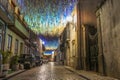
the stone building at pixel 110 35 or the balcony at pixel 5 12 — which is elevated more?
the balcony at pixel 5 12

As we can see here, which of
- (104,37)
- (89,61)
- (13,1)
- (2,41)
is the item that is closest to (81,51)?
(89,61)

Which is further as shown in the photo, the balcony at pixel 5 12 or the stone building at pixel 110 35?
the balcony at pixel 5 12

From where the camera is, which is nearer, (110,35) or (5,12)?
(110,35)

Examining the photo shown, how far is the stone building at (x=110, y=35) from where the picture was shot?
9.81 m

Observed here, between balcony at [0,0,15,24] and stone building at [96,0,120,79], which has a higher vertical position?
balcony at [0,0,15,24]

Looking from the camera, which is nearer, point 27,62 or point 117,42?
point 117,42

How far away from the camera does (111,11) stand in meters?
10.7

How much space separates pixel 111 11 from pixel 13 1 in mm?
13511

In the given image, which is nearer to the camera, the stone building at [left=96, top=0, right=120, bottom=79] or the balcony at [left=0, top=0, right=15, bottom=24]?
the stone building at [left=96, top=0, right=120, bottom=79]

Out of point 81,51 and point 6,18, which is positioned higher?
point 6,18

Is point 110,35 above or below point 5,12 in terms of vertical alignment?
below

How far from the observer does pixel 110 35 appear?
1088 cm

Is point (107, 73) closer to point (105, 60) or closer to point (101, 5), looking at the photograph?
point (105, 60)

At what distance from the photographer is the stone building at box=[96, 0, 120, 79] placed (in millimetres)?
9807
